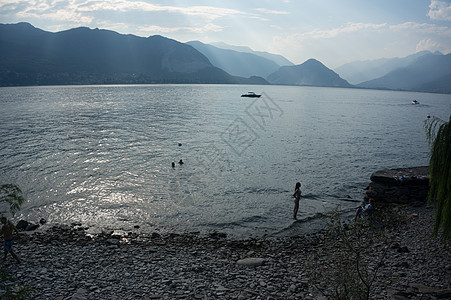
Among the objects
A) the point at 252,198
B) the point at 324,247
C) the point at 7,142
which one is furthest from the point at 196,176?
the point at 7,142

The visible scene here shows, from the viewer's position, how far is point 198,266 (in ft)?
53.9

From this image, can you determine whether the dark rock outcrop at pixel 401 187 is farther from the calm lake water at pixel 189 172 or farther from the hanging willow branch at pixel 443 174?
the hanging willow branch at pixel 443 174

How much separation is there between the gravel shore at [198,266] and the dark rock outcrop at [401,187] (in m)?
→ 5.09

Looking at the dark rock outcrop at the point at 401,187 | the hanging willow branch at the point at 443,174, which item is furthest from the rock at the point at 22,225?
the dark rock outcrop at the point at 401,187

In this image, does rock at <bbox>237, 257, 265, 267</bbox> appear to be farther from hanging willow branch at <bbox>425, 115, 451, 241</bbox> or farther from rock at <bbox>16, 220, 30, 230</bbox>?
rock at <bbox>16, 220, 30, 230</bbox>

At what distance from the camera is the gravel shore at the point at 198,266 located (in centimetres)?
1375

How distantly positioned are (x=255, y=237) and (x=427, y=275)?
10.4 m

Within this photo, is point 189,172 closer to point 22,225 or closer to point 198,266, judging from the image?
point 22,225

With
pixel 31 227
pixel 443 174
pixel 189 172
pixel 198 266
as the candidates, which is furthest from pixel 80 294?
pixel 189 172

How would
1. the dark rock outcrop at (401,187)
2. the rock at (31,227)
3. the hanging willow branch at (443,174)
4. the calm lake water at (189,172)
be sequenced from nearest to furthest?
the hanging willow branch at (443,174) < the rock at (31,227) < the calm lake water at (189,172) < the dark rock outcrop at (401,187)

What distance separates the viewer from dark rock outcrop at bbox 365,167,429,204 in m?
26.0

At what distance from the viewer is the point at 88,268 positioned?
52.4ft

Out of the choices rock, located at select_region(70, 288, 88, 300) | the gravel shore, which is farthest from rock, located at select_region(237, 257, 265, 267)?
rock, located at select_region(70, 288, 88, 300)

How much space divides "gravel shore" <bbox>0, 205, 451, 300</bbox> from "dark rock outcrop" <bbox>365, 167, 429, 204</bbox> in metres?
5.09
